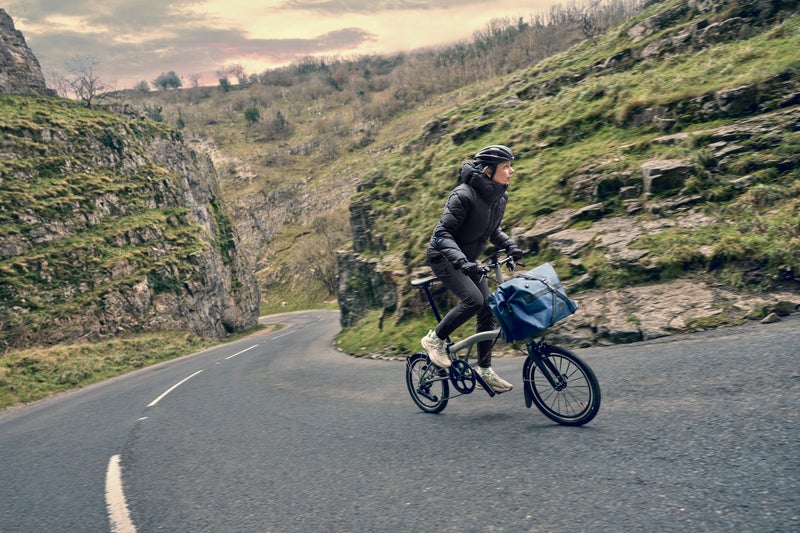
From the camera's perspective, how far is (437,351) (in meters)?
5.38

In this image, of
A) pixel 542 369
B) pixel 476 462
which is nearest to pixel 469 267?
pixel 542 369

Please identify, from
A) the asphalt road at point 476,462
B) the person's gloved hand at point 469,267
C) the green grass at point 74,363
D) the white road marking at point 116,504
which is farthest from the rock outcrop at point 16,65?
the person's gloved hand at point 469,267

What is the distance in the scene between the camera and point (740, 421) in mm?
3557

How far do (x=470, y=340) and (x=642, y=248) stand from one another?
5.19 meters

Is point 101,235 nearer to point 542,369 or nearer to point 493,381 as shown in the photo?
point 493,381

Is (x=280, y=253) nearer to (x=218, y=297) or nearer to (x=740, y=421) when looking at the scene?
(x=218, y=297)

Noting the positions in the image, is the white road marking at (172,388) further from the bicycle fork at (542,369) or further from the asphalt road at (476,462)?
the bicycle fork at (542,369)

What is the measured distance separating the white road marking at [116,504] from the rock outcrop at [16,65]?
164 ft

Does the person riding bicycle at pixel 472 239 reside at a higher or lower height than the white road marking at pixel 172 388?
higher

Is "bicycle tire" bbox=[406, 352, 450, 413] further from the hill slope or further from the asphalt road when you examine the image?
the hill slope

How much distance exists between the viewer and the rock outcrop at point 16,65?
4197 cm

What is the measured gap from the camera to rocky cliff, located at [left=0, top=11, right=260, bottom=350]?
28.1 m

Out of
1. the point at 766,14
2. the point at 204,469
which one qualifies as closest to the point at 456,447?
the point at 204,469

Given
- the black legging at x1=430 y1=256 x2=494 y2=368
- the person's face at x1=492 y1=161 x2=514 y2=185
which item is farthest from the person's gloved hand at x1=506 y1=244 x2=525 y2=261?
the person's face at x1=492 y1=161 x2=514 y2=185
